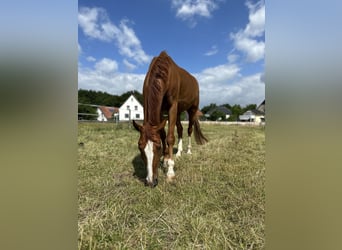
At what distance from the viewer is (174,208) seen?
2.17m

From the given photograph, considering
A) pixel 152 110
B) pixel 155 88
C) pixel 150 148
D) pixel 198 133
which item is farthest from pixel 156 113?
pixel 198 133

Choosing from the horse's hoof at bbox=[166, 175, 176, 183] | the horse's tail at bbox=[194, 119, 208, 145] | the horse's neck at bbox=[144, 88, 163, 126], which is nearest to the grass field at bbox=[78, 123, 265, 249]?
the horse's hoof at bbox=[166, 175, 176, 183]

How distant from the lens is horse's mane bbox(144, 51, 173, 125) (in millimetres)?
2924

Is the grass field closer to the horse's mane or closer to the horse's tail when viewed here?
the horse's mane

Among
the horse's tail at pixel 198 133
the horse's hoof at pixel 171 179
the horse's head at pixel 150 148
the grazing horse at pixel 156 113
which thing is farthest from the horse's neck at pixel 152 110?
the horse's tail at pixel 198 133

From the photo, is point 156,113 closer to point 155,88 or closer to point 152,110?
point 152,110

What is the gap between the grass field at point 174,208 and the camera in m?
1.59

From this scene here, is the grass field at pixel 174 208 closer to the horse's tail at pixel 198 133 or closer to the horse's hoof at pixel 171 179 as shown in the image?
the horse's hoof at pixel 171 179

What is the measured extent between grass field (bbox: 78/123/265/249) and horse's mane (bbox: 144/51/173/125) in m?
1.01

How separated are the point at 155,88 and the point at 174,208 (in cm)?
170
